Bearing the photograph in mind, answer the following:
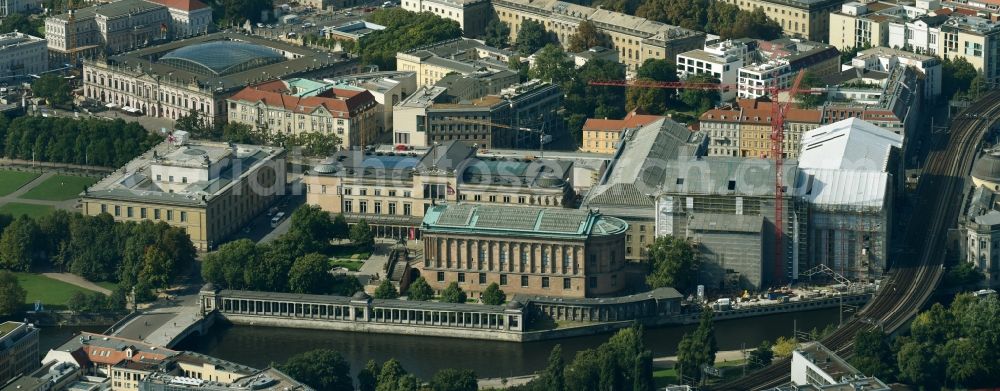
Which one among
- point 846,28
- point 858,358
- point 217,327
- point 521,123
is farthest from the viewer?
point 846,28

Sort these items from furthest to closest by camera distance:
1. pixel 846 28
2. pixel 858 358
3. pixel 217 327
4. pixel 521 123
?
1. pixel 846 28
2. pixel 521 123
3. pixel 217 327
4. pixel 858 358

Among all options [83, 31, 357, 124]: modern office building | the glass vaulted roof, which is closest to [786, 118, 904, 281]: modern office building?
[83, 31, 357, 124]: modern office building

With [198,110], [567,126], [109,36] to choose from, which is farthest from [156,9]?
[567,126]

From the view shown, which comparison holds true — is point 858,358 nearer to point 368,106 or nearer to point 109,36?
point 368,106

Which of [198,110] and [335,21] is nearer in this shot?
[198,110]

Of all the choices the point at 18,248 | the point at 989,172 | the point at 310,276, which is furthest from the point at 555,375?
the point at 989,172

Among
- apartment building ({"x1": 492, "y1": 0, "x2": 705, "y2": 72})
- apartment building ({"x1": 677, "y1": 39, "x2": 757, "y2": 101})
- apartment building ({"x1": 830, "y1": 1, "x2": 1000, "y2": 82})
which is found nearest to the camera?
apartment building ({"x1": 677, "y1": 39, "x2": 757, "y2": 101})

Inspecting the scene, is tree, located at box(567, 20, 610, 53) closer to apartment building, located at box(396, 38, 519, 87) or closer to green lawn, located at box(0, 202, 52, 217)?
apartment building, located at box(396, 38, 519, 87)
